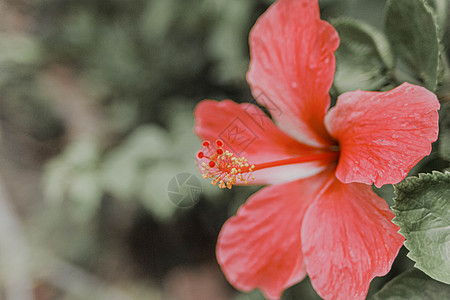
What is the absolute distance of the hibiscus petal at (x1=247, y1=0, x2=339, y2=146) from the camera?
0.47 m

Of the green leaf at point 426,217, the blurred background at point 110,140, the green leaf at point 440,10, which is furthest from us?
the blurred background at point 110,140

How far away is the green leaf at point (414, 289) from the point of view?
42 centimetres

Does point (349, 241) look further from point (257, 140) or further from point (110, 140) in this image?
point (110, 140)

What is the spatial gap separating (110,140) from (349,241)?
1.51 metres

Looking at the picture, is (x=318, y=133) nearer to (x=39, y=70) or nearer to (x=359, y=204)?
(x=359, y=204)

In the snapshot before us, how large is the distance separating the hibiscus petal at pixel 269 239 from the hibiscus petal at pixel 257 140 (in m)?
0.03

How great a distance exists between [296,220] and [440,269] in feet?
0.60

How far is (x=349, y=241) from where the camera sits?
1.42ft

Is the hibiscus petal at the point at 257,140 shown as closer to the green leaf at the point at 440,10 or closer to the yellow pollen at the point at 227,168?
the yellow pollen at the point at 227,168

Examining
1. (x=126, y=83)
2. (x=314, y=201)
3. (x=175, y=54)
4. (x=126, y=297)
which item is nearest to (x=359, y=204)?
(x=314, y=201)

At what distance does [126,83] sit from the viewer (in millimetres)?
1698

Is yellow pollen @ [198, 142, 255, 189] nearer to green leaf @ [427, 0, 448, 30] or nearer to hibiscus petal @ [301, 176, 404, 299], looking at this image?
hibiscus petal @ [301, 176, 404, 299]

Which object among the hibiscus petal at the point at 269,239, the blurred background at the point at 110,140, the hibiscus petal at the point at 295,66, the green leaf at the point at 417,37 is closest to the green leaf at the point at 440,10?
the green leaf at the point at 417,37

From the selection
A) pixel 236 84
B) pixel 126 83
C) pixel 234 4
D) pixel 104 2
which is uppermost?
pixel 104 2
